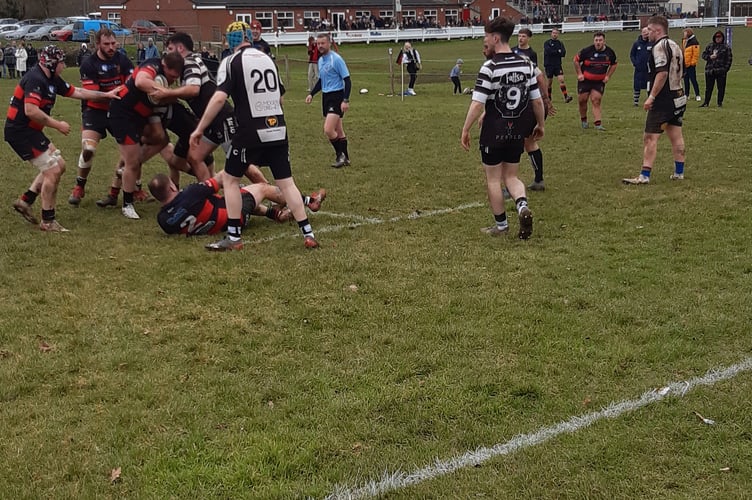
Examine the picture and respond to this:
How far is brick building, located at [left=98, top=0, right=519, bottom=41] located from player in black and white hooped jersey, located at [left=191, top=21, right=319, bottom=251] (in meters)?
58.5

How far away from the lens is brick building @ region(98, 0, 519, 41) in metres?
68.5

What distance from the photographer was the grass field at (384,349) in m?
3.55

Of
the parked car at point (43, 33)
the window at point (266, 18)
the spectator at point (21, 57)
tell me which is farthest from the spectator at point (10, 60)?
the window at point (266, 18)

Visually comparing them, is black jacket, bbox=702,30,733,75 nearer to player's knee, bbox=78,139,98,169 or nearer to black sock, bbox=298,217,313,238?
black sock, bbox=298,217,313,238

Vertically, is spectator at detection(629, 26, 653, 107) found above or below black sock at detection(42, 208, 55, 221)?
above

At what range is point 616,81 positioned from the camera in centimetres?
2714

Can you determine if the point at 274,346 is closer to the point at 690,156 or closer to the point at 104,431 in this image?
the point at 104,431

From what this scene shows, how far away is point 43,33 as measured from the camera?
56.2 m

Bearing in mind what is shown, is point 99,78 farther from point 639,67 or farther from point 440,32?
point 440,32

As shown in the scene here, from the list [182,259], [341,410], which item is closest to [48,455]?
[341,410]

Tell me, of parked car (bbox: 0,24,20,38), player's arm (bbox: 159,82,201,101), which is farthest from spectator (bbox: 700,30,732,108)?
parked car (bbox: 0,24,20,38)

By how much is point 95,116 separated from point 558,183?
19.6 ft

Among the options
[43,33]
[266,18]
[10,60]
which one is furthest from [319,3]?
[10,60]

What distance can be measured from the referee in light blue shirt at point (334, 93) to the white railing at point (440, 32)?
40.8 m
